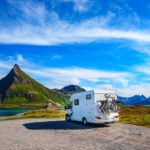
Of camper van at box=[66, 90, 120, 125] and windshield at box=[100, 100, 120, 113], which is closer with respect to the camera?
camper van at box=[66, 90, 120, 125]

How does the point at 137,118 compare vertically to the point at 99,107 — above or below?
below

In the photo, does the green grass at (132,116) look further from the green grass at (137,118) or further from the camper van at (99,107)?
the camper van at (99,107)

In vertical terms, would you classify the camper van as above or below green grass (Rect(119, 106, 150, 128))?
above

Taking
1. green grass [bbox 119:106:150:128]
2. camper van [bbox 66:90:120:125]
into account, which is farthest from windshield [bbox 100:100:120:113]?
green grass [bbox 119:106:150:128]

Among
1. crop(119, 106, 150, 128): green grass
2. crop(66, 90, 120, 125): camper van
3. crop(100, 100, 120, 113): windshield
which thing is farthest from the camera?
crop(119, 106, 150, 128): green grass

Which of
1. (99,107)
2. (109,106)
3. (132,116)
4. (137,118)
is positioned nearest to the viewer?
(99,107)

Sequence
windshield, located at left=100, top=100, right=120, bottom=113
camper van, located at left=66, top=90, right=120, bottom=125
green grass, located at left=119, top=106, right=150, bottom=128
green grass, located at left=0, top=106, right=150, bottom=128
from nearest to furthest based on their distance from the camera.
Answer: camper van, located at left=66, top=90, right=120, bottom=125 < windshield, located at left=100, top=100, right=120, bottom=113 < green grass, located at left=119, top=106, right=150, bottom=128 < green grass, located at left=0, top=106, right=150, bottom=128

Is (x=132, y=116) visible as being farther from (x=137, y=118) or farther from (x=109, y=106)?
(x=109, y=106)

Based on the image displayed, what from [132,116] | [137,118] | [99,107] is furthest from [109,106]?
[132,116]

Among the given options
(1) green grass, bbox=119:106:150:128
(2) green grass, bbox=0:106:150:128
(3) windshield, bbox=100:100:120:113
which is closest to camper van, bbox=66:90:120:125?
(3) windshield, bbox=100:100:120:113

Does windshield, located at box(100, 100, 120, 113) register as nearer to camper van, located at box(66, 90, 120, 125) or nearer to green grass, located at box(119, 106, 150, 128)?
camper van, located at box(66, 90, 120, 125)

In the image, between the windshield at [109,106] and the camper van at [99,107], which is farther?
the windshield at [109,106]

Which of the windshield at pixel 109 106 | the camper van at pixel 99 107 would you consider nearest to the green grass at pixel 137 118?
the windshield at pixel 109 106

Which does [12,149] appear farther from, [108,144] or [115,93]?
[115,93]
